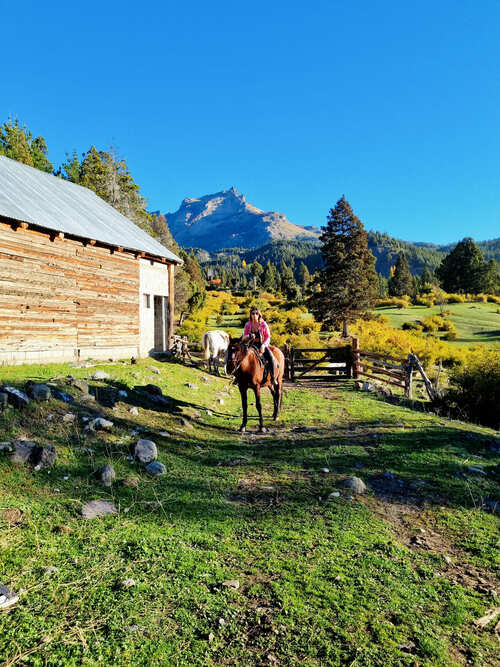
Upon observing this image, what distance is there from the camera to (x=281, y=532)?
14.0ft

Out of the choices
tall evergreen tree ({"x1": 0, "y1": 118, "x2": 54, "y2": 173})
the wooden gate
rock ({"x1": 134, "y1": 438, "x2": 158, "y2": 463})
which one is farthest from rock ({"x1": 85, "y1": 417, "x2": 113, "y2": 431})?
tall evergreen tree ({"x1": 0, "y1": 118, "x2": 54, "y2": 173})

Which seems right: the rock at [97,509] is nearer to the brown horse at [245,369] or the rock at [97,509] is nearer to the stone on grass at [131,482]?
the stone on grass at [131,482]

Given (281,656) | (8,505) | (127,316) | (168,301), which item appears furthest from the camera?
(168,301)

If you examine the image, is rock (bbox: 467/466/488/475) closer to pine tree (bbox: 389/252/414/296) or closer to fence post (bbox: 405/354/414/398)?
fence post (bbox: 405/354/414/398)

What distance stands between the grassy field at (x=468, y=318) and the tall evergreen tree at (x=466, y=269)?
35.2 feet

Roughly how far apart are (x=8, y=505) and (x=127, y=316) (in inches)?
536

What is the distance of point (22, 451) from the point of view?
16.1 ft

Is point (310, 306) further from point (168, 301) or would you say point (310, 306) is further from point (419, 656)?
point (419, 656)

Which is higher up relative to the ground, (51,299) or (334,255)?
(334,255)

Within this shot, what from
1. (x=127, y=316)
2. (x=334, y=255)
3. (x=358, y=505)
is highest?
(x=334, y=255)

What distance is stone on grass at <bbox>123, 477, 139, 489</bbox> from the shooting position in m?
4.91

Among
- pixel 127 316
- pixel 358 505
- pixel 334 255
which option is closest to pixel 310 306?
pixel 334 255

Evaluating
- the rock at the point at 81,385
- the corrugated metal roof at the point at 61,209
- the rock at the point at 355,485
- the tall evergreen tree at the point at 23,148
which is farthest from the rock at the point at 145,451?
the tall evergreen tree at the point at 23,148

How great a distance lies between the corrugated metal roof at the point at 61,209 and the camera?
508 inches
